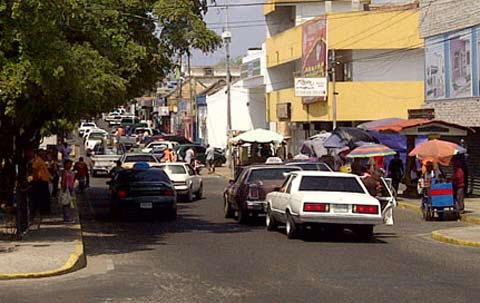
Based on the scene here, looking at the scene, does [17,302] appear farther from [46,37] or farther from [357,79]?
[357,79]

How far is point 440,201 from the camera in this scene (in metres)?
27.2

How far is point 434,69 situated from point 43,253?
22364mm

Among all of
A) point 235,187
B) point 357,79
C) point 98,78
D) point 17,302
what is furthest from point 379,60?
point 17,302

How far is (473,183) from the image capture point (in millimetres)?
35625

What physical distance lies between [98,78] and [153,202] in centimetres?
743

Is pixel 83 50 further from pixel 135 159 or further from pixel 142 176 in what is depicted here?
pixel 135 159

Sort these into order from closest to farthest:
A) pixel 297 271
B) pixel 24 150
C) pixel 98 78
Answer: pixel 297 271, pixel 98 78, pixel 24 150

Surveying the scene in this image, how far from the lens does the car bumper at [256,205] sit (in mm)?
25938

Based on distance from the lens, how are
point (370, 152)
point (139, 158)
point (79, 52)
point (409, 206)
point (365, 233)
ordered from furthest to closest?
point (139, 158) → point (370, 152) → point (409, 206) → point (365, 233) → point (79, 52)

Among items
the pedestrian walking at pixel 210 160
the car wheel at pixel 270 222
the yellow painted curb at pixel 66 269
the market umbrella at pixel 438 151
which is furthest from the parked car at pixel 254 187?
the pedestrian walking at pixel 210 160

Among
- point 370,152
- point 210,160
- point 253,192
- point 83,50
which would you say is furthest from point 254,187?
point 210,160

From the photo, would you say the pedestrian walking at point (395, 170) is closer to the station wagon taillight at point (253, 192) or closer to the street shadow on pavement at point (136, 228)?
the street shadow on pavement at point (136, 228)

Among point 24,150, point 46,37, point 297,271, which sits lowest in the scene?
point 297,271

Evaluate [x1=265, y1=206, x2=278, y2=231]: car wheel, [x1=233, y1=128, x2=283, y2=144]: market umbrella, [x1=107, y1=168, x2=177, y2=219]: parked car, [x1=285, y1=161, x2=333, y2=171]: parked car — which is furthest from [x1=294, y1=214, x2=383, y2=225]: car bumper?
[x1=233, y1=128, x2=283, y2=144]: market umbrella
